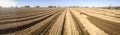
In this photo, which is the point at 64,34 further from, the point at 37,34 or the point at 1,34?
the point at 1,34

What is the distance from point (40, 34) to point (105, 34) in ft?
12.6

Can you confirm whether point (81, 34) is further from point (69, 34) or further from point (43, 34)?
point (43, 34)

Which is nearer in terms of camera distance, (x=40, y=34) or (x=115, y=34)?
(x=40, y=34)

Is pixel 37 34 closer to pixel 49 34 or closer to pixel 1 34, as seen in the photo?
pixel 49 34

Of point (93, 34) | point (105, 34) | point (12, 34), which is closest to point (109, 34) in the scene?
point (105, 34)

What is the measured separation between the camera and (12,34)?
28.0 ft

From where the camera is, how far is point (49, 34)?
8609 mm

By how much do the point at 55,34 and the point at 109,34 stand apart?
10.6 feet

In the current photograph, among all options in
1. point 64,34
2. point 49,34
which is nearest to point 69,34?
point 64,34

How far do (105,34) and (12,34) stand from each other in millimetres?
5340

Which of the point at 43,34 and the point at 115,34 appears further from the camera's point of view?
the point at 115,34

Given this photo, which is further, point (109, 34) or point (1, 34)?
point (109, 34)

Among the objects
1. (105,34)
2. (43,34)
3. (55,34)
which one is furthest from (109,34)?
(43,34)

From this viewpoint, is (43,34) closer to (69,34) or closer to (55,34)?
(55,34)
